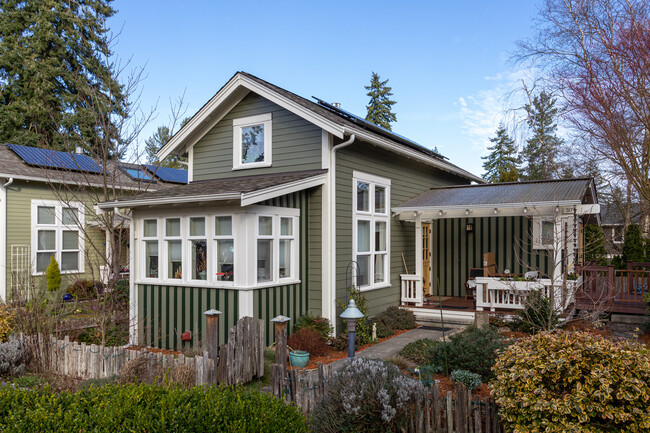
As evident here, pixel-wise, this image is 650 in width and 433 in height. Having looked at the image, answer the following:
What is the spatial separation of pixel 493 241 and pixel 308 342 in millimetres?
7928

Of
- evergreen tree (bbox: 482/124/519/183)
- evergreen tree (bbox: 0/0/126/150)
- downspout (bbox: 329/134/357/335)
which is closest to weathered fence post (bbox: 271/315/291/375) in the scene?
downspout (bbox: 329/134/357/335)

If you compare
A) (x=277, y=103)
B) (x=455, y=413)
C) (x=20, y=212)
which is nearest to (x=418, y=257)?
(x=277, y=103)

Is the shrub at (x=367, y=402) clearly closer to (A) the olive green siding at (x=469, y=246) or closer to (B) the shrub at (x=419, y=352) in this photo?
(B) the shrub at (x=419, y=352)

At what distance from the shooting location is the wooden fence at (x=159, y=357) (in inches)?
253

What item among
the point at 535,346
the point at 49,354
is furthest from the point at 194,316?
the point at 535,346

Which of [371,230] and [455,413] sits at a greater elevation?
[371,230]

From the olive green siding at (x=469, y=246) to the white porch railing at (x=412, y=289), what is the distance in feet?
5.28

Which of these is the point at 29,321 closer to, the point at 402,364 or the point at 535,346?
the point at 402,364

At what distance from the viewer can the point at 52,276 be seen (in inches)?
589

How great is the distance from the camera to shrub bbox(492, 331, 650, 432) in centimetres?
388

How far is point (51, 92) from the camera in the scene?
28.3 m

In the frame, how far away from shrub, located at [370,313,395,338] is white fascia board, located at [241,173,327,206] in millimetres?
3505

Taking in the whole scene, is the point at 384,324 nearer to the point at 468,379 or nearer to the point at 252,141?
the point at 468,379

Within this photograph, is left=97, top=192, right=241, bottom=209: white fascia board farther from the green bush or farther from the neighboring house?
the green bush
